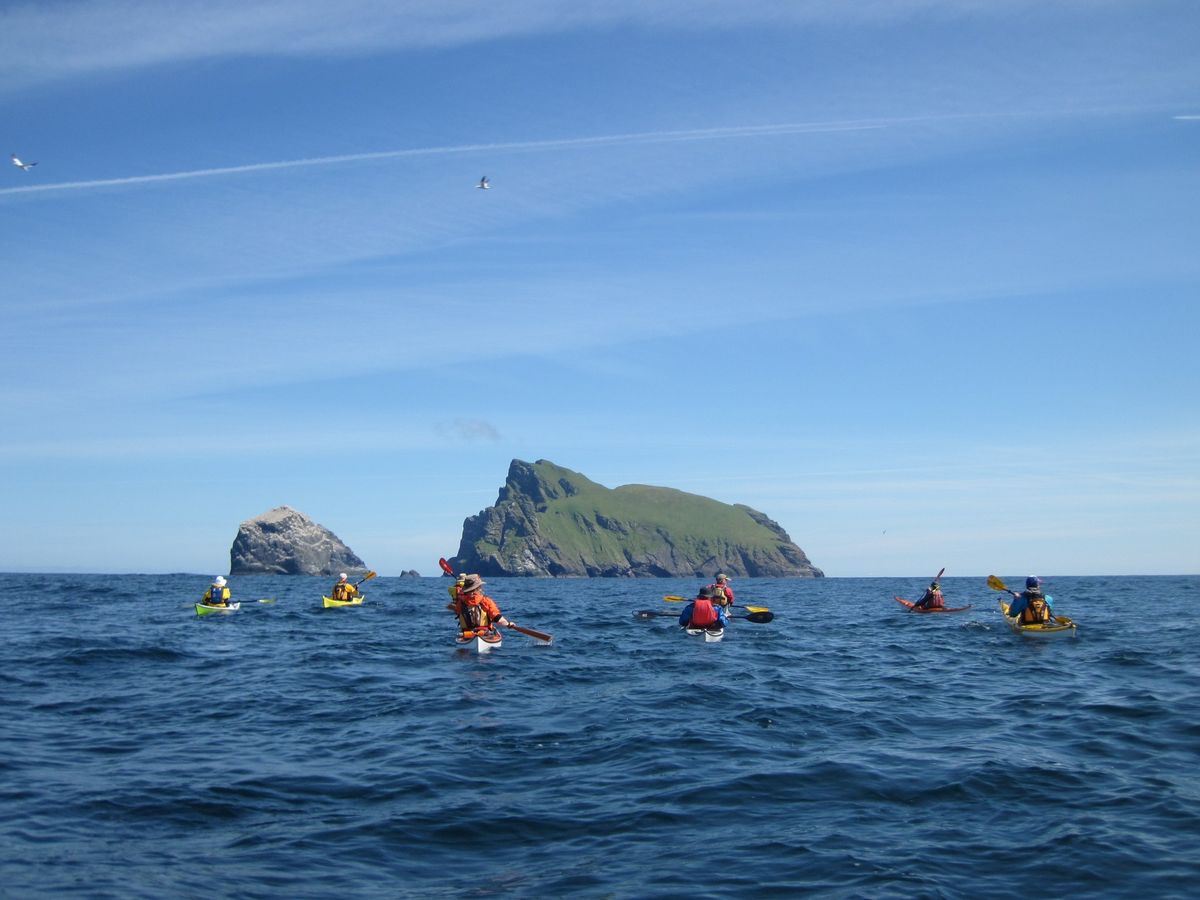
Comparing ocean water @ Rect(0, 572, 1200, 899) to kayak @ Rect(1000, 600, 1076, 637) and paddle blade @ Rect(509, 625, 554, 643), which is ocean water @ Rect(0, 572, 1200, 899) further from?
kayak @ Rect(1000, 600, 1076, 637)

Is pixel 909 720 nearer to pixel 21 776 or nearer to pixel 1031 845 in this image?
pixel 1031 845

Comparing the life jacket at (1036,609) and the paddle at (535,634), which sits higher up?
the life jacket at (1036,609)

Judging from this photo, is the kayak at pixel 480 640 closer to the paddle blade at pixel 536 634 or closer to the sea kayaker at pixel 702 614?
the paddle blade at pixel 536 634

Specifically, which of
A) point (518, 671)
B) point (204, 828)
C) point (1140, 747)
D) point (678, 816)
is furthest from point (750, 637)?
point (204, 828)

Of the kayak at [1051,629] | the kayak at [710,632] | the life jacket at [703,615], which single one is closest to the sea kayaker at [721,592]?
the life jacket at [703,615]

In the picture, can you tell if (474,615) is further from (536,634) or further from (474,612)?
(536,634)

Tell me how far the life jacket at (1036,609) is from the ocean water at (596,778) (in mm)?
6393

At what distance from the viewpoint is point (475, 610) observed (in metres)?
27.1

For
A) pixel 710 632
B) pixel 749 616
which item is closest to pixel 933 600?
pixel 749 616

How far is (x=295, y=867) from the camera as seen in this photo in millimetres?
8828

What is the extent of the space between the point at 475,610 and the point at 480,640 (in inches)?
41.9

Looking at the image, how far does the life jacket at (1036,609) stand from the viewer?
31.0m

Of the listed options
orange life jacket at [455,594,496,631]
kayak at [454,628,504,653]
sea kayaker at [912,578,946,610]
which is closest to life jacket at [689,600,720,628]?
kayak at [454,628,504,653]

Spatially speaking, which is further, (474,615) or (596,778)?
(474,615)
